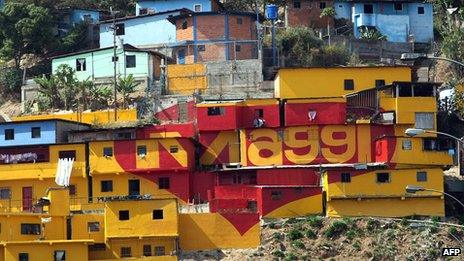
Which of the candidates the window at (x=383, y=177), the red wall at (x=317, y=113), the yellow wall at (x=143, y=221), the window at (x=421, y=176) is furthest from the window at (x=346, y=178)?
the yellow wall at (x=143, y=221)

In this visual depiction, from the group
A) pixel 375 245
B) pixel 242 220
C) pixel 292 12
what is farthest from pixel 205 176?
pixel 292 12

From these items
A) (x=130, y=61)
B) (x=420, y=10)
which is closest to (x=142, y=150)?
(x=130, y=61)

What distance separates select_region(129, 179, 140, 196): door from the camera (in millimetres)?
80250

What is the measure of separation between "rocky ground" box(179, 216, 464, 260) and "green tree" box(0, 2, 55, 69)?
3003 centimetres

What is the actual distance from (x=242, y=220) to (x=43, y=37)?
30.6 m

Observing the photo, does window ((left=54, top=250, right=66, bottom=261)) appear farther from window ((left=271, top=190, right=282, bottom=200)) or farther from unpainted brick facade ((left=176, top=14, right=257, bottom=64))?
unpainted brick facade ((left=176, top=14, right=257, bottom=64))

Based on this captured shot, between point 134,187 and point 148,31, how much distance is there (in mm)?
20472

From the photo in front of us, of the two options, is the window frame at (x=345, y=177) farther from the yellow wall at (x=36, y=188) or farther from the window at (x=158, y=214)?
the yellow wall at (x=36, y=188)

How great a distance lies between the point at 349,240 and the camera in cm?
7462

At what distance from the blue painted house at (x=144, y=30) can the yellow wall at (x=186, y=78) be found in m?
6.38

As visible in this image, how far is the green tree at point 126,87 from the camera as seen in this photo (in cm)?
8944

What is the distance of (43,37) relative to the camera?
330ft

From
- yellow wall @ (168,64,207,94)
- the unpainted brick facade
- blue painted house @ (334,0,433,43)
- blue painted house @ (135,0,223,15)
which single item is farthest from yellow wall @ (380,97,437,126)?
blue painted house @ (135,0,223,15)

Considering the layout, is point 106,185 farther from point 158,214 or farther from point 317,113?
point 317,113
